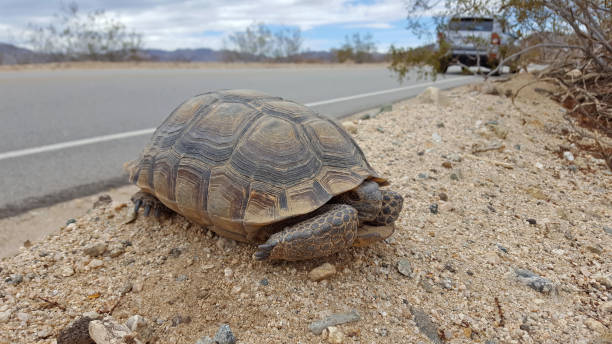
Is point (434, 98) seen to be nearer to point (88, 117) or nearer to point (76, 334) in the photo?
point (88, 117)

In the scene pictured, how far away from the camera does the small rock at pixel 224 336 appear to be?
177cm

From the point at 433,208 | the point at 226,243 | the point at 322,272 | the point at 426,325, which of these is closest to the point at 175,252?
the point at 226,243

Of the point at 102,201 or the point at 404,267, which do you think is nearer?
the point at 404,267

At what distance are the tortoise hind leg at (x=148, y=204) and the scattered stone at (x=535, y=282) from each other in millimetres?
2378

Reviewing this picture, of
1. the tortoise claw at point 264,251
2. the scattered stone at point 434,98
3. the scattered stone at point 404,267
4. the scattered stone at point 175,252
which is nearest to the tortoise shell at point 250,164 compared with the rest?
the tortoise claw at point 264,251

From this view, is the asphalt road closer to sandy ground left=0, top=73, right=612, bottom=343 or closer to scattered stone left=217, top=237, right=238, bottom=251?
sandy ground left=0, top=73, right=612, bottom=343

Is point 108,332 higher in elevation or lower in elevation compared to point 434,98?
lower

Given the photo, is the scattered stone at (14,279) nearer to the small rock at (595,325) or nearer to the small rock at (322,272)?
the small rock at (322,272)

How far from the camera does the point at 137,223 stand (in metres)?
2.81

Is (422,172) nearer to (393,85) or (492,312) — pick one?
(492,312)

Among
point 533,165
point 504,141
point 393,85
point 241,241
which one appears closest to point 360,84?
point 393,85

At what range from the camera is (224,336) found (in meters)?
1.78

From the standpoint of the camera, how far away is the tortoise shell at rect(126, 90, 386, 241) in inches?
82.2

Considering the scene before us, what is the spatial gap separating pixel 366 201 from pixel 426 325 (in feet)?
2.30
